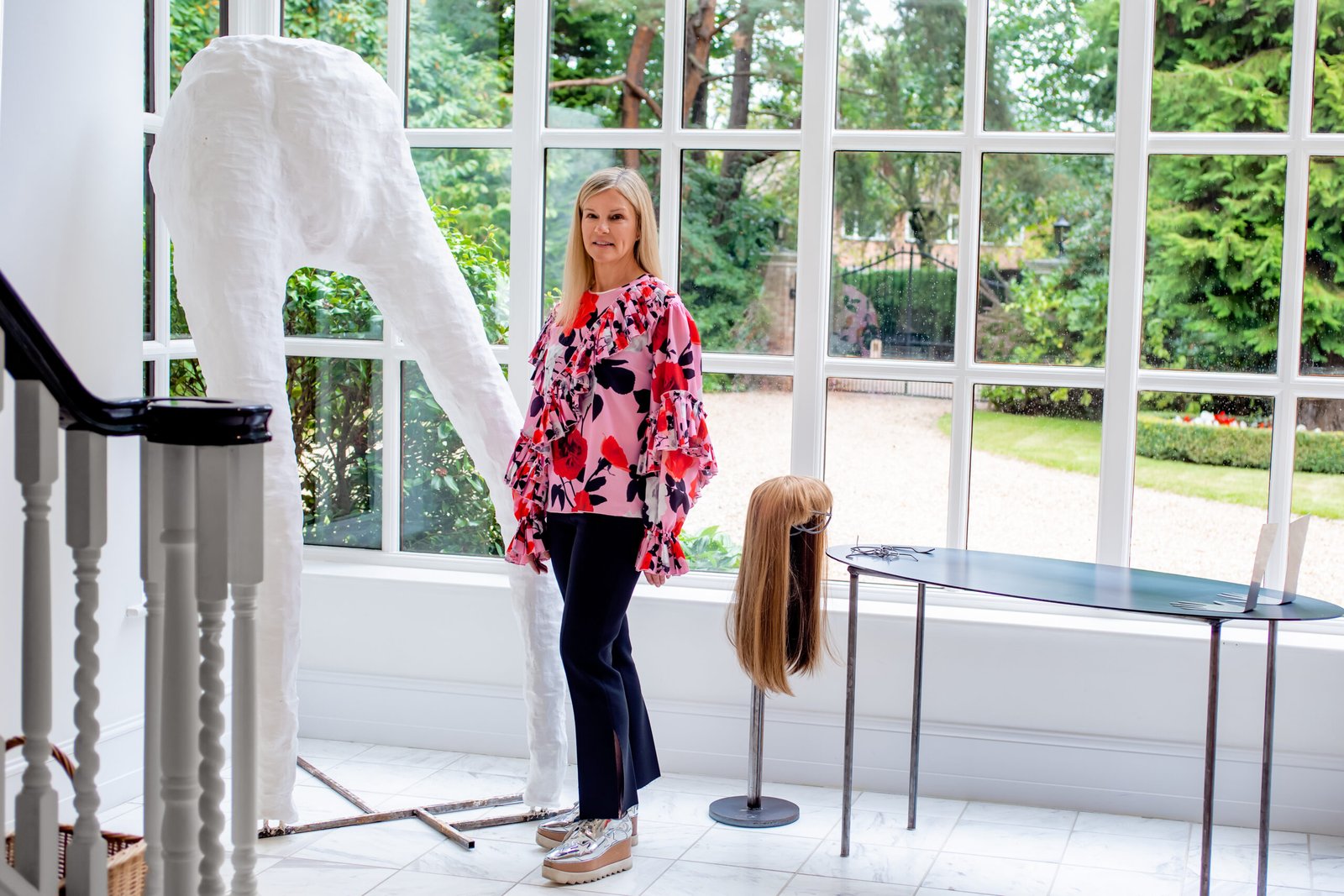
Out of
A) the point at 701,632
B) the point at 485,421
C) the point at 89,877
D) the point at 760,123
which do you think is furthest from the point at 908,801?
the point at 89,877

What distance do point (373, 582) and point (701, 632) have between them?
98cm

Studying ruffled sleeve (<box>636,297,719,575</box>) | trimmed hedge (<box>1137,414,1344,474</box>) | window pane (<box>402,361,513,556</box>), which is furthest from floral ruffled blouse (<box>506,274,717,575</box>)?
trimmed hedge (<box>1137,414,1344,474</box>)

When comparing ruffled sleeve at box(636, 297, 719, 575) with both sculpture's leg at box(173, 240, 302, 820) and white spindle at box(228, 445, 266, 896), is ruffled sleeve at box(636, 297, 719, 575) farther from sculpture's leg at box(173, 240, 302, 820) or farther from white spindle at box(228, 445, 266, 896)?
white spindle at box(228, 445, 266, 896)

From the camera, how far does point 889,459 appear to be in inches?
146

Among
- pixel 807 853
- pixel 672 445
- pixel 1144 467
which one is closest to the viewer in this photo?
pixel 672 445

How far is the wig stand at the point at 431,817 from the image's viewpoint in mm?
3234

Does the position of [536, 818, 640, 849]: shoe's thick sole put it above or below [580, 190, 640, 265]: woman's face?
below

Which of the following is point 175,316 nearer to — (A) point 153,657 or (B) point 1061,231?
(A) point 153,657

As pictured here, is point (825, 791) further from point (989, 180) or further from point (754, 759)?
point (989, 180)

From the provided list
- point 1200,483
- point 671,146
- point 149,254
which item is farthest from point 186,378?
point 1200,483

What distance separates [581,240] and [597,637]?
0.90m

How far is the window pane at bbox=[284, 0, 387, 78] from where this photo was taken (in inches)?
156

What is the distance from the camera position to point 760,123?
148 inches

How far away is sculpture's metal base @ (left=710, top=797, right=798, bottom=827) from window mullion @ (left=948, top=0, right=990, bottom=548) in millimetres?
840
